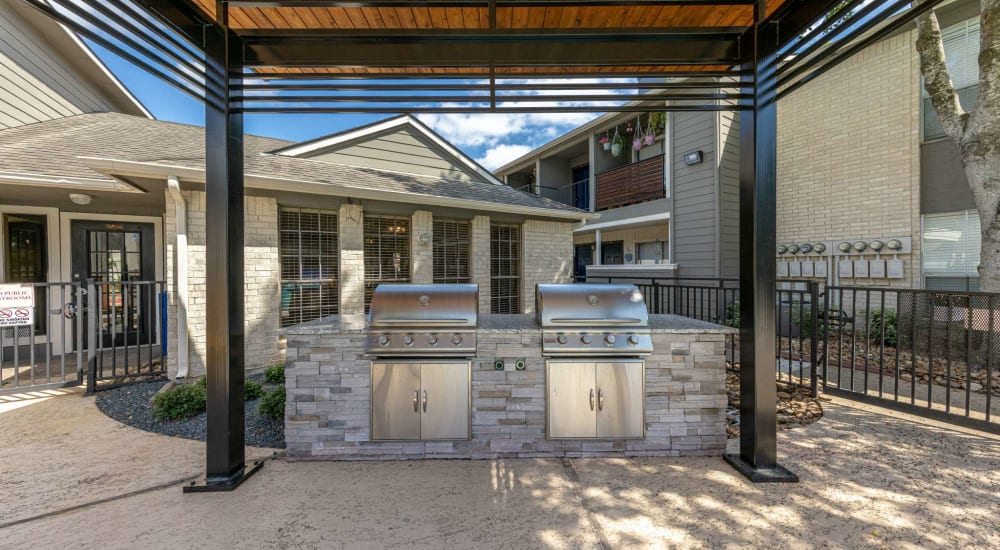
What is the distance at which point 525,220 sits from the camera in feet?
26.5

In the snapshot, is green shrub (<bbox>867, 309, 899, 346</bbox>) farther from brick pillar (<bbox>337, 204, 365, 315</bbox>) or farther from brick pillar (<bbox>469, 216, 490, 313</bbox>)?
brick pillar (<bbox>337, 204, 365, 315</bbox>)

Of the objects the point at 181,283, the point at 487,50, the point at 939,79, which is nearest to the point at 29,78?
the point at 181,283

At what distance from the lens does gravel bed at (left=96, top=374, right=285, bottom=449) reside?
136 inches

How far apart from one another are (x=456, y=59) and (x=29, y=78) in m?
9.09

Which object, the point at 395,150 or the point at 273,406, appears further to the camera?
the point at 395,150

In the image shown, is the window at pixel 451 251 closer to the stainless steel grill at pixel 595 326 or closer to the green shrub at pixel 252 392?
the green shrub at pixel 252 392

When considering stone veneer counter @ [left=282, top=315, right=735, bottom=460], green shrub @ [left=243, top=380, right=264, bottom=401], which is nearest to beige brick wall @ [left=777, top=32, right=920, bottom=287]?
stone veneer counter @ [left=282, top=315, right=735, bottom=460]

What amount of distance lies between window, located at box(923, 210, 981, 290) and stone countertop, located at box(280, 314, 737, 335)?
6995 mm

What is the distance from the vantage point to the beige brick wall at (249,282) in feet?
16.5

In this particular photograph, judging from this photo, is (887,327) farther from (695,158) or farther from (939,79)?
(695,158)

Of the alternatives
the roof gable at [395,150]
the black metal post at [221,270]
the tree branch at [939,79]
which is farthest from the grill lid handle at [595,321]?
the tree branch at [939,79]

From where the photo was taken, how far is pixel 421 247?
22.7 ft

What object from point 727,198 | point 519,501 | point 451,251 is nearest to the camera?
point 519,501

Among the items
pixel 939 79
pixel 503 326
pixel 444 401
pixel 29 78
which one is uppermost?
pixel 29 78
